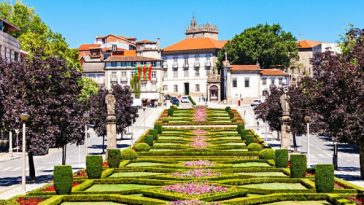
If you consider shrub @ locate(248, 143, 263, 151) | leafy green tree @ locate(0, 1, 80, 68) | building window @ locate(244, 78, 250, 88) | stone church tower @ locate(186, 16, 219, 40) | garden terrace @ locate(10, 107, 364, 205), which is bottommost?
garden terrace @ locate(10, 107, 364, 205)

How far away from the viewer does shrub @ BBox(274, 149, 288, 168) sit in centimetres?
4006

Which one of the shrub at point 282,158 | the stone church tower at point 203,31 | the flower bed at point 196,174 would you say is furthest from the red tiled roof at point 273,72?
the flower bed at point 196,174

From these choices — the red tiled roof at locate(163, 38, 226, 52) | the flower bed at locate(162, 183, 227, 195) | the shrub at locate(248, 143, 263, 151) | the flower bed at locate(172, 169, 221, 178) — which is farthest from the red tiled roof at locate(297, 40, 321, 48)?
the flower bed at locate(162, 183, 227, 195)

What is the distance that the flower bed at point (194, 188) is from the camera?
2848cm

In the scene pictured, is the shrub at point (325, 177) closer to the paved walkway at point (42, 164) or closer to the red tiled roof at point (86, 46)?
the paved walkway at point (42, 164)

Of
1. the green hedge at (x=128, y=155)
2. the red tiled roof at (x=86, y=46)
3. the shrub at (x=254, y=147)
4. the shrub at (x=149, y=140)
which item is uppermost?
the red tiled roof at (x=86, y=46)

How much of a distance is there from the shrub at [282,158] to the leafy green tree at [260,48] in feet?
290

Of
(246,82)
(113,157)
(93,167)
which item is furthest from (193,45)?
(93,167)

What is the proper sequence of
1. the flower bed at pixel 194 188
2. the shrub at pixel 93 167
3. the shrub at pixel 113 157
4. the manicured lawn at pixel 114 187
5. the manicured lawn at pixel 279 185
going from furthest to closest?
1. the shrub at pixel 113 157
2. the shrub at pixel 93 167
3. the manicured lawn at pixel 279 185
4. the manicured lawn at pixel 114 187
5. the flower bed at pixel 194 188

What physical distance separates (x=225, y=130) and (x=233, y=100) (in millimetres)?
46901

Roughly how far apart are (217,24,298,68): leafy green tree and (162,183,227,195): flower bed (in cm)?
9938

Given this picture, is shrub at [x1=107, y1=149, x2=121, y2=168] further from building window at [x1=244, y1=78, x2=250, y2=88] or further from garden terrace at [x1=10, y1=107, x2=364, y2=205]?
building window at [x1=244, y1=78, x2=250, y2=88]

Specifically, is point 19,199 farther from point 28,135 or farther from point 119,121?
point 119,121

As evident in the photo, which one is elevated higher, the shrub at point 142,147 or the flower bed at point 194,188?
the shrub at point 142,147
